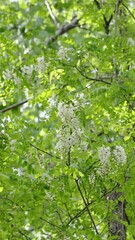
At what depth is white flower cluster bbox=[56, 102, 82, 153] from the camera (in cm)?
294

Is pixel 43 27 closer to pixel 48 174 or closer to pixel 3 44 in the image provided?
pixel 3 44

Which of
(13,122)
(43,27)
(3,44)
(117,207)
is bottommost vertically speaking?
(117,207)

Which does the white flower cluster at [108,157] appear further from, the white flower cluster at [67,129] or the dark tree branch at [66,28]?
the dark tree branch at [66,28]

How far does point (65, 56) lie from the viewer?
12.0 feet

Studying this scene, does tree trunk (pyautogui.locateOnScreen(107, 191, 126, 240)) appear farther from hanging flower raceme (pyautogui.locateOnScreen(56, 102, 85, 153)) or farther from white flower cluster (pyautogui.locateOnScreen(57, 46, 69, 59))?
white flower cluster (pyautogui.locateOnScreen(57, 46, 69, 59))

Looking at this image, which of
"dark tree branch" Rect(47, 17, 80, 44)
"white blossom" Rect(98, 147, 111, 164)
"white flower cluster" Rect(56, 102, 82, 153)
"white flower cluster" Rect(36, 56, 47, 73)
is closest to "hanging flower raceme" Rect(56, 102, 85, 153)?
"white flower cluster" Rect(56, 102, 82, 153)

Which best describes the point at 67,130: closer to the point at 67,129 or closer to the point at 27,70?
the point at 67,129

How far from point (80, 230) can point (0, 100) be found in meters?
1.15

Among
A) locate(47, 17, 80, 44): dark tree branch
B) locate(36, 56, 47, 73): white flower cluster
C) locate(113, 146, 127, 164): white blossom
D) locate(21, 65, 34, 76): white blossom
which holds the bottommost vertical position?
locate(113, 146, 127, 164): white blossom

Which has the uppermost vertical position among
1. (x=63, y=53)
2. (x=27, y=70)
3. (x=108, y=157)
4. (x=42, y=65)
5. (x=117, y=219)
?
(x=27, y=70)

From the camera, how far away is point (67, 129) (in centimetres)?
297

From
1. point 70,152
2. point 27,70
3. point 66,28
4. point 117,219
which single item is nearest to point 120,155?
point 70,152

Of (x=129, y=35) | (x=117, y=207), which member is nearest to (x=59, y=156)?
(x=117, y=207)

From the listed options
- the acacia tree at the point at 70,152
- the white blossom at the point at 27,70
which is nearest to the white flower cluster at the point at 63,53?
the acacia tree at the point at 70,152
